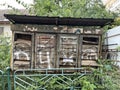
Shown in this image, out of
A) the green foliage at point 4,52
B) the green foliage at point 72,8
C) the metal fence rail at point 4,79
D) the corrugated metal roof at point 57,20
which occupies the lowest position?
the metal fence rail at point 4,79

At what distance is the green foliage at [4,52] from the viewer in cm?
801

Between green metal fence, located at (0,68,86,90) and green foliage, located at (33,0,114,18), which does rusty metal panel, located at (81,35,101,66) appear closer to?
green metal fence, located at (0,68,86,90)

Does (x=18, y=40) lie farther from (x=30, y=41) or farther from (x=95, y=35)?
(x=95, y=35)

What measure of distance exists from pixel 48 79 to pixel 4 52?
9.22ft

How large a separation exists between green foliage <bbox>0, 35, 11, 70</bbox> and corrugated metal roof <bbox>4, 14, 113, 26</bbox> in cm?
154

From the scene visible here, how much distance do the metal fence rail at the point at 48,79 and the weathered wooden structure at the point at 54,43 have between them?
15 cm

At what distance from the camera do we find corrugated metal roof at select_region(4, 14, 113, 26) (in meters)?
6.71

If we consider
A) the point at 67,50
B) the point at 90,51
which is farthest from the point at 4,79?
the point at 90,51

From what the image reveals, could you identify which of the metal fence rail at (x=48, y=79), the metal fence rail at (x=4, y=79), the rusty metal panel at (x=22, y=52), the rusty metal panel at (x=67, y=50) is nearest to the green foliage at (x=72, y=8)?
the rusty metal panel at (x=67, y=50)

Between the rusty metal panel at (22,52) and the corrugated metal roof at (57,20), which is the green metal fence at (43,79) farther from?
the corrugated metal roof at (57,20)

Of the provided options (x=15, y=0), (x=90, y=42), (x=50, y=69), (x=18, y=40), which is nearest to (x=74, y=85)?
(x=50, y=69)

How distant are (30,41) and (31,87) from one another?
4.16 ft

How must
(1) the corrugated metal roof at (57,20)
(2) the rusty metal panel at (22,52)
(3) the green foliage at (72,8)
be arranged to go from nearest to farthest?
1. (1) the corrugated metal roof at (57,20)
2. (2) the rusty metal panel at (22,52)
3. (3) the green foliage at (72,8)

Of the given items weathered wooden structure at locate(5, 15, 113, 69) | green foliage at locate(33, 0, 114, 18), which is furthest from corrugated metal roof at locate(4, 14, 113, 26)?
green foliage at locate(33, 0, 114, 18)
